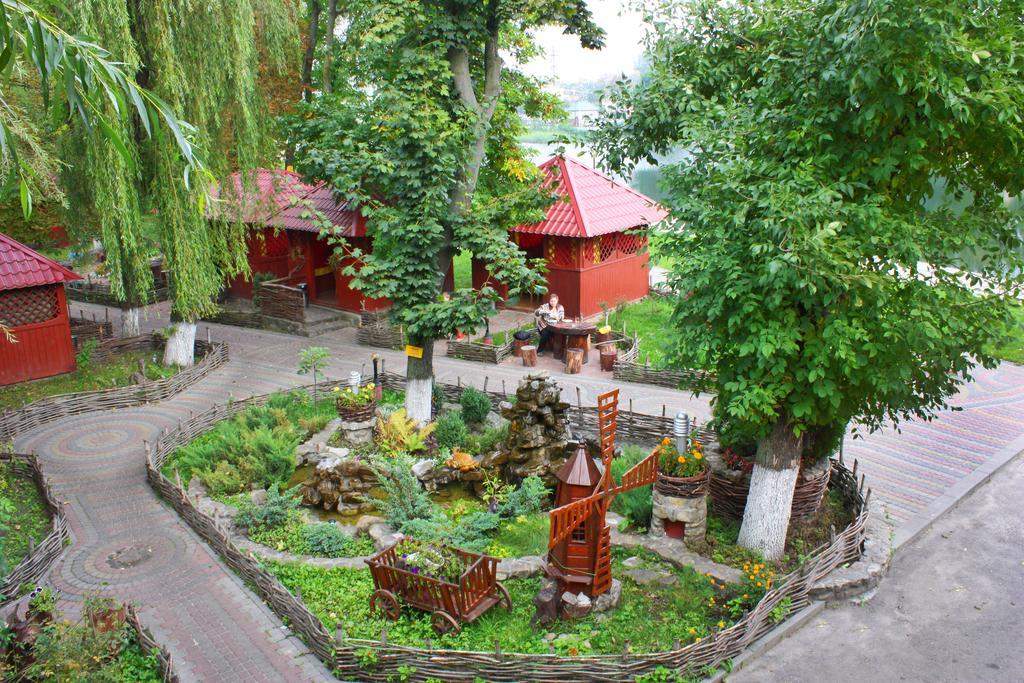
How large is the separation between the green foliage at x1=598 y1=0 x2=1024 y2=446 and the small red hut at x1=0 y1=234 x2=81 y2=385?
51.8 feet

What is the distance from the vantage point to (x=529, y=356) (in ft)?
71.4

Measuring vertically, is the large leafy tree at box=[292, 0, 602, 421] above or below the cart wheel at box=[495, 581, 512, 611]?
above

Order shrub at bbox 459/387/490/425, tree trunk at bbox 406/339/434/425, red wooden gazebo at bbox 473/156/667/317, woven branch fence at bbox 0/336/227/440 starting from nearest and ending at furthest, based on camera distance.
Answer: tree trunk at bbox 406/339/434/425
shrub at bbox 459/387/490/425
woven branch fence at bbox 0/336/227/440
red wooden gazebo at bbox 473/156/667/317

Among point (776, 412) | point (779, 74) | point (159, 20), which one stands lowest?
point (776, 412)

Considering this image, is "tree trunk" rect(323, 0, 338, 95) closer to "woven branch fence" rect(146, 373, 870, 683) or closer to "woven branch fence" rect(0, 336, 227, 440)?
"woven branch fence" rect(0, 336, 227, 440)

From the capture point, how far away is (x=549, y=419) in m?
14.2

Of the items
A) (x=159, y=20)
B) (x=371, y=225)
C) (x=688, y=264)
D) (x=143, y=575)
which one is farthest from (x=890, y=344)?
(x=159, y=20)

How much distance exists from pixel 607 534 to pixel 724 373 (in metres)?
2.72

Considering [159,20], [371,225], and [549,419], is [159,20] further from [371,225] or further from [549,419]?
[549,419]

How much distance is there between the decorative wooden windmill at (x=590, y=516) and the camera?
9.62m

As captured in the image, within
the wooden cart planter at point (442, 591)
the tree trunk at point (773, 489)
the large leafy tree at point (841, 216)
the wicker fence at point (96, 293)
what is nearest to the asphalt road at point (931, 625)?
the tree trunk at point (773, 489)

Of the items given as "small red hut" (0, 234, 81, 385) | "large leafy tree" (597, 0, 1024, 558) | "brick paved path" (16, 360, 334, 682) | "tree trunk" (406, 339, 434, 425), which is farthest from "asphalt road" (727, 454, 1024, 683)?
"small red hut" (0, 234, 81, 385)

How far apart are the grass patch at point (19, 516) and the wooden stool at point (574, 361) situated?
12.0 metres

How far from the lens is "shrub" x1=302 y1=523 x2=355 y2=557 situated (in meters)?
12.3
